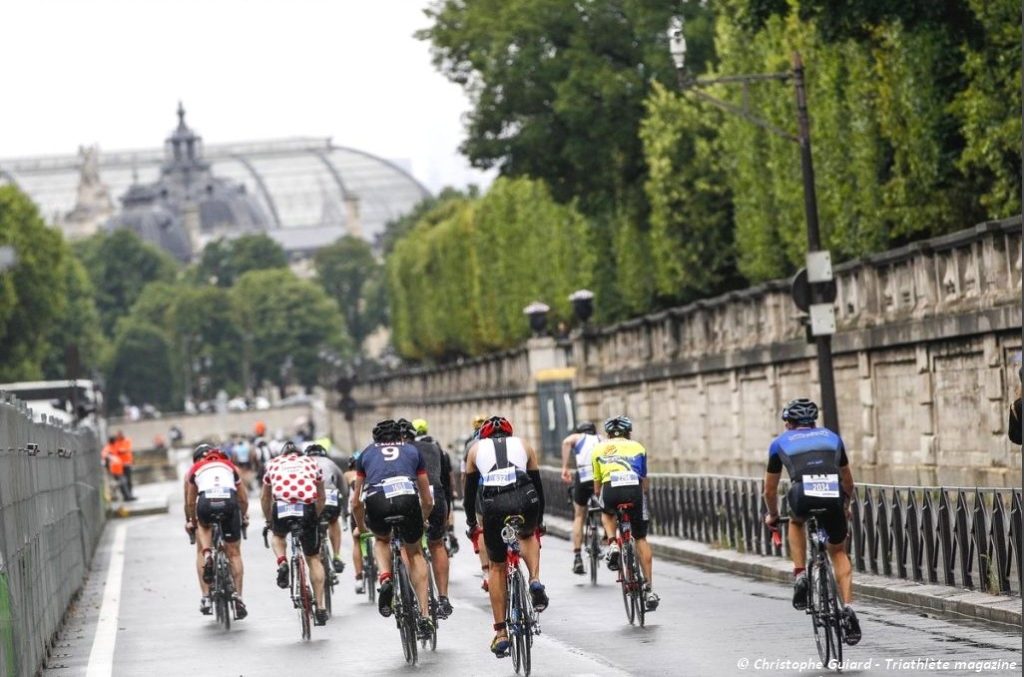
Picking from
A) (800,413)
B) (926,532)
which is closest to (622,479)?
(926,532)

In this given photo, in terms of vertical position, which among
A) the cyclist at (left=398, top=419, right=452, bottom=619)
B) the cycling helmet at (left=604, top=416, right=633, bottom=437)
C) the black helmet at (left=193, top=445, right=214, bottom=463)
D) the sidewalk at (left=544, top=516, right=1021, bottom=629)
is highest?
the black helmet at (left=193, top=445, right=214, bottom=463)

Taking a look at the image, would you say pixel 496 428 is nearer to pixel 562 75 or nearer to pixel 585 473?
pixel 585 473

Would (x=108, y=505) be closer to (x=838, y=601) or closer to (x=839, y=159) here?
(x=839, y=159)

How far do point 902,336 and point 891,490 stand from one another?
466 inches

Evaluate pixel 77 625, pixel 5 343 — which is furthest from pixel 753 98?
pixel 5 343

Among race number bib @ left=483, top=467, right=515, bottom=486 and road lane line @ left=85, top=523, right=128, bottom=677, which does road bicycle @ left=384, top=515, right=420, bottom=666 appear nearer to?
race number bib @ left=483, top=467, right=515, bottom=486

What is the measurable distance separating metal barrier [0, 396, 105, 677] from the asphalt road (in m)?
0.49

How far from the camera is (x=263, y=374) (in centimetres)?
19500

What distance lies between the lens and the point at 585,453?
25.1 meters

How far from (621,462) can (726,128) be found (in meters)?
31.4

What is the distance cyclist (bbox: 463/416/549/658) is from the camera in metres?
15.7

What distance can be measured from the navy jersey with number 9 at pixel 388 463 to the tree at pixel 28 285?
76823 mm

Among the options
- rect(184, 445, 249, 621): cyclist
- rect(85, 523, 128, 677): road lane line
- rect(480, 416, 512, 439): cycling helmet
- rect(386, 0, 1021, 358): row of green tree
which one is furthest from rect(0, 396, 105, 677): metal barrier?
rect(386, 0, 1021, 358): row of green tree

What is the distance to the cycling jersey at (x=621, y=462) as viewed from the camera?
1975 centimetres
